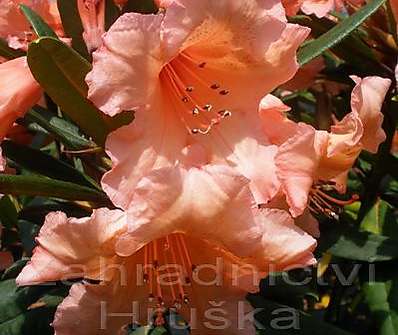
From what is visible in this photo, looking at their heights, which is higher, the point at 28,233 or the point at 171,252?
the point at 171,252

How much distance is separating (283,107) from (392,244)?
1.29 ft

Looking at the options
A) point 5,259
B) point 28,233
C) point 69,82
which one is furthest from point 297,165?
point 5,259

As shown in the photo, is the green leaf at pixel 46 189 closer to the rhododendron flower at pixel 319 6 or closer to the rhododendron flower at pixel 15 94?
the rhododendron flower at pixel 15 94

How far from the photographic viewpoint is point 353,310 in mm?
1960

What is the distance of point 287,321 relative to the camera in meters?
1.41

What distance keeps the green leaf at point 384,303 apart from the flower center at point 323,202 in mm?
137

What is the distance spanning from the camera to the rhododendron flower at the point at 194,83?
1.08 m

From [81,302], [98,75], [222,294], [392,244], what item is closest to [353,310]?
[392,244]

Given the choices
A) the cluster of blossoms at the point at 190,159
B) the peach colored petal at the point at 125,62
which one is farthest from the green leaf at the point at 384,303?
the peach colored petal at the point at 125,62

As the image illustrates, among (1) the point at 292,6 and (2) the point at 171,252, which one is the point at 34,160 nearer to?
(2) the point at 171,252

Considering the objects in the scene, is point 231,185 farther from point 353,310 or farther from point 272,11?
point 353,310

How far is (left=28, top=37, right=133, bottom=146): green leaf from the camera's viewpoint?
43.2 inches

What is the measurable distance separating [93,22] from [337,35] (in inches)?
14.4

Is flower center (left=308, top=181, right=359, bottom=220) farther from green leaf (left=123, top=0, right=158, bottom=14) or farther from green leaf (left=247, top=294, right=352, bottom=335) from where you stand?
green leaf (left=123, top=0, right=158, bottom=14)
